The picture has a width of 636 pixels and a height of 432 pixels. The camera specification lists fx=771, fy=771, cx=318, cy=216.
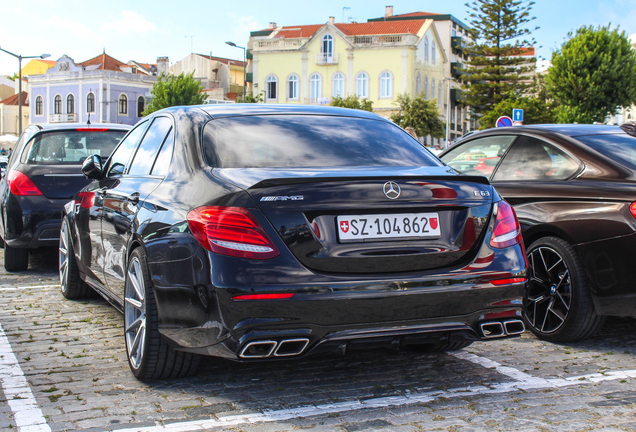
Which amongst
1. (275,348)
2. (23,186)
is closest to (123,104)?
(23,186)

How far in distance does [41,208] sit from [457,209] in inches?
222

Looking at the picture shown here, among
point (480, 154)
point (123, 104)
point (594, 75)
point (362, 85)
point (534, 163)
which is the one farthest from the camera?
point (123, 104)

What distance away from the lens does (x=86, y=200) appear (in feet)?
19.7

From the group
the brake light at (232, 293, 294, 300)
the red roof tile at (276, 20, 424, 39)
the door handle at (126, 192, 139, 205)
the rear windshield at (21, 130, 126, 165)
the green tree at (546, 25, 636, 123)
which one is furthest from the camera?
the red roof tile at (276, 20, 424, 39)

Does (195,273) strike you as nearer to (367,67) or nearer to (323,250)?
(323,250)

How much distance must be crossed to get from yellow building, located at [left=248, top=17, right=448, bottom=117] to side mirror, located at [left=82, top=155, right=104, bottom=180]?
61.2m

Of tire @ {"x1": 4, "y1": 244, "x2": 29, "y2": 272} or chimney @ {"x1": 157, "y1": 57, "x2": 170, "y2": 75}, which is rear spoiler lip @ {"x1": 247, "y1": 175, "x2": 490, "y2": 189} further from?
chimney @ {"x1": 157, "y1": 57, "x2": 170, "y2": 75}

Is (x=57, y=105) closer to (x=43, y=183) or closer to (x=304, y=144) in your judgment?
(x=43, y=183)

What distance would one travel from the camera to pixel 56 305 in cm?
666

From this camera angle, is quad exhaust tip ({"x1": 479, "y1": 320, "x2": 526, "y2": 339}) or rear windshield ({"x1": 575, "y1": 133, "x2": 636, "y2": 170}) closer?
quad exhaust tip ({"x1": 479, "y1": 320, "x2": 526, "y2": 339})

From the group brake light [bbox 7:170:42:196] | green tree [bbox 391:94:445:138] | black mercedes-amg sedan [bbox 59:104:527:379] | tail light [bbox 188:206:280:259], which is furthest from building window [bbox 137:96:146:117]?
tail light [bbox 188:206:280:259]

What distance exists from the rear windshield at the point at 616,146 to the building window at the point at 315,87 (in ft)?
210

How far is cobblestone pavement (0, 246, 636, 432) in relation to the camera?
3.62 m

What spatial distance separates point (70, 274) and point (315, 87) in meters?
63.7
